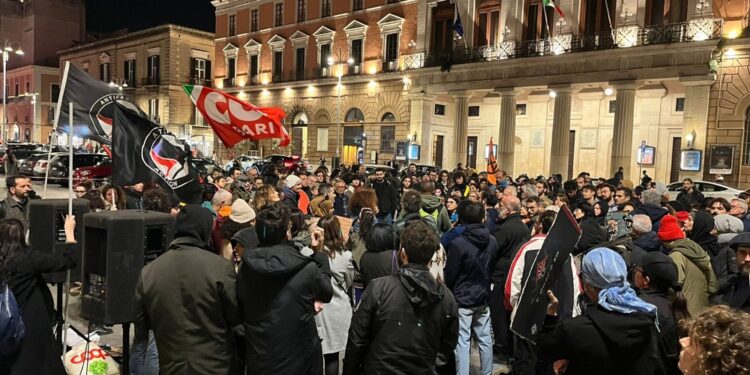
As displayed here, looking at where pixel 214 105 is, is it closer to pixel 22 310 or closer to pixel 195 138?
pixel 22 310

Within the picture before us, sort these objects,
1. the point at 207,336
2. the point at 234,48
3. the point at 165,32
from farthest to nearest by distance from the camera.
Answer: the point at 165,32, the point at 234,48, the point at 207,336

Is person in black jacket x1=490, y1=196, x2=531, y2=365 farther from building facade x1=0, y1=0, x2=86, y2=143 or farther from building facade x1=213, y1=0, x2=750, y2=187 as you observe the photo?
building facade x1=0, y1=0, x2=86, y2=143

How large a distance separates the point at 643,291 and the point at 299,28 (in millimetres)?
38508

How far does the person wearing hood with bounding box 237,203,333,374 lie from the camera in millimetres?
3328

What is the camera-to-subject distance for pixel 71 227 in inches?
169

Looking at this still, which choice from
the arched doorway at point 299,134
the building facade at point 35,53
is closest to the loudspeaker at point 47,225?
the arched doorway at point 299,134

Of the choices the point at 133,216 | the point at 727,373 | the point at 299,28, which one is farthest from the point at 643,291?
the point at 299,28

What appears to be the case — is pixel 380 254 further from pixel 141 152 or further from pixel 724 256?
pixel 724 256

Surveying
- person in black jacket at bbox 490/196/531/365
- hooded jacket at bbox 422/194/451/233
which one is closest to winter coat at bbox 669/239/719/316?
person in black jacket at bbox 490/196/531/365

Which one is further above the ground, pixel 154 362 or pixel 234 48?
pixel 234 48

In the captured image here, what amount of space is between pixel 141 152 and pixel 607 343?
15.7 ft

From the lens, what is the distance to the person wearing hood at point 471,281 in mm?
4980

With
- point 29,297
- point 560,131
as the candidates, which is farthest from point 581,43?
point 29,297

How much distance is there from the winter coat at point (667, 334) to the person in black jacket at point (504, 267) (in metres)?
2.23
